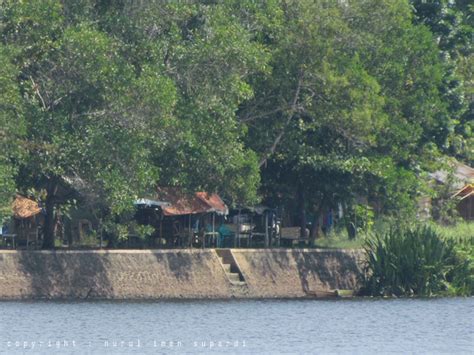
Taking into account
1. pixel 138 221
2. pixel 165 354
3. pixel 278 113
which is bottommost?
pixel 165 354

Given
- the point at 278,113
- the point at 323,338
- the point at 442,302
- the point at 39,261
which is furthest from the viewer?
the point at 278,113

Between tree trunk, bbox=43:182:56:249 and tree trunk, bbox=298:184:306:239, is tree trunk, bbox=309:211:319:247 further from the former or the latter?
tree trunk, bbox=43:182:56:249

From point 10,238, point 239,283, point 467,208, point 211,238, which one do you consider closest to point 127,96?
point 239,283

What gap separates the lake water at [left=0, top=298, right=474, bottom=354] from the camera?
3344 cm

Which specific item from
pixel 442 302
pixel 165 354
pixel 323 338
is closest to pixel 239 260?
pixel 442 302

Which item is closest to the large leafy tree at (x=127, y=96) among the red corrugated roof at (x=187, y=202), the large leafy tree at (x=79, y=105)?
the large leafy tree at (x=79, y=105)

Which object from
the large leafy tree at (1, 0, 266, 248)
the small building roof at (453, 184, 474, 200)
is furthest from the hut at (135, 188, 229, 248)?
the small building roof at (453, 184, 474, 200)

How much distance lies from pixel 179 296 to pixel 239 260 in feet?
9.07

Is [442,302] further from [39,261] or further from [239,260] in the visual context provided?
[39,261]

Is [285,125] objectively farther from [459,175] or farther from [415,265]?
[459,175]

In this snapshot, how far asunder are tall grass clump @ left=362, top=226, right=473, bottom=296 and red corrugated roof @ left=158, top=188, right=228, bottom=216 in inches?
196

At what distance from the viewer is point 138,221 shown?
50.2 meters

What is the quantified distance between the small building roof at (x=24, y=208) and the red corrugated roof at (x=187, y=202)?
3.99 metres

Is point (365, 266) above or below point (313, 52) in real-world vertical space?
below
